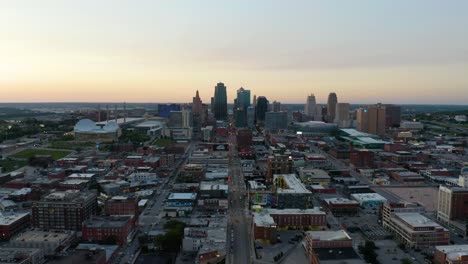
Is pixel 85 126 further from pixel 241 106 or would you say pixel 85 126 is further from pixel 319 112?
pixel 319 112

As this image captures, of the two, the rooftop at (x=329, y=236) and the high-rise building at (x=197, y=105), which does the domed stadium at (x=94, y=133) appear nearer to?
the high-rise building at (x=197, y=105)

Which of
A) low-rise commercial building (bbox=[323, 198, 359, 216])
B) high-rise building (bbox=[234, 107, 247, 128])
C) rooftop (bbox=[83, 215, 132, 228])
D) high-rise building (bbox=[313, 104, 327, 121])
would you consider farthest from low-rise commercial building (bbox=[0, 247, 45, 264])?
high-rise building (bbox=[313, 104, 327, 121])

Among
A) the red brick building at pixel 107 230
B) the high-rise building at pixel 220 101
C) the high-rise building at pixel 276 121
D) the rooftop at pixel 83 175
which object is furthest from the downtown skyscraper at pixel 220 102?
the red brick building at pixel 107 230

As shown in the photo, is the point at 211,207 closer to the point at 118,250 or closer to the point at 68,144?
the point at 118,250

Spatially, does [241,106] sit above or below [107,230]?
above

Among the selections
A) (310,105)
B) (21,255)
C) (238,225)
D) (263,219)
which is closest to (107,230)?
(21,255)
